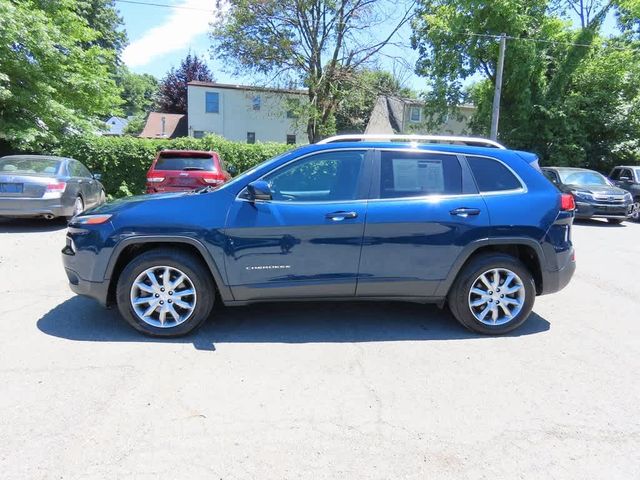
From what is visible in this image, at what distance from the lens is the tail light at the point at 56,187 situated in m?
8.80

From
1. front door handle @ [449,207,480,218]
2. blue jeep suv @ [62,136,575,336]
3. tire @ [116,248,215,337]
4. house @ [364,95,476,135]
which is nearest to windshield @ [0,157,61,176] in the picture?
blue jeep suv @ [62,136,575,336]

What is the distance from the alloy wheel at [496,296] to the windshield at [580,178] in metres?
11.2

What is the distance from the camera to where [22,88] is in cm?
1368

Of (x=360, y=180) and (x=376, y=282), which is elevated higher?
(x=360, y=180)

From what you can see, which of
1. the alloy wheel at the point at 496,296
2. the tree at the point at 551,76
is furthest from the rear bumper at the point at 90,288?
the tree at the point at 551,76

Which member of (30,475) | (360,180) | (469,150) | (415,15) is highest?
(415,15)

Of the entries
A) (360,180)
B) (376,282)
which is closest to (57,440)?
(376,282)

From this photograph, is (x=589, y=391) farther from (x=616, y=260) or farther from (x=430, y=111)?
(x=430, y=111)

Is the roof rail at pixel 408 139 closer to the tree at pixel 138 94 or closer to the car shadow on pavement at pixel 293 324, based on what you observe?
the car shadow on pavement at pixel 293 324

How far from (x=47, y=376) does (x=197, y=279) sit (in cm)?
129

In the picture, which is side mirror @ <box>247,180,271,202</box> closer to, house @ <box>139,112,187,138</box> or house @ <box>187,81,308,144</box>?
house @ <box>187,81,308,144</box>

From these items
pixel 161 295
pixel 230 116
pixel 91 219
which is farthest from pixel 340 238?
pixel 230 116

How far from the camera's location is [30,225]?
32.1 ft

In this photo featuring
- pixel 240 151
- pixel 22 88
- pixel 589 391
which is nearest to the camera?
pixel 589 391
